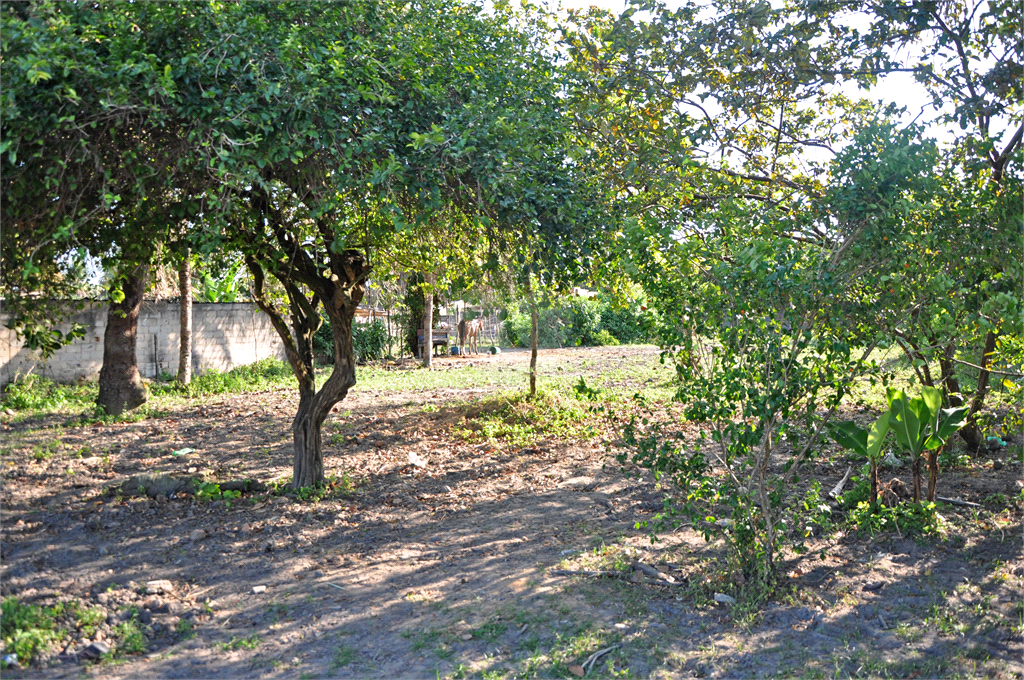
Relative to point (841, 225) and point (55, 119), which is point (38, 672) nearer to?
point (55, 119)

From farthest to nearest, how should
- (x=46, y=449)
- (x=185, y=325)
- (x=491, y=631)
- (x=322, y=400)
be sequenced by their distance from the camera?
(x=185, y=325) < (x=46, y=449) < (x=322, y=400) < (x=491, y=631)

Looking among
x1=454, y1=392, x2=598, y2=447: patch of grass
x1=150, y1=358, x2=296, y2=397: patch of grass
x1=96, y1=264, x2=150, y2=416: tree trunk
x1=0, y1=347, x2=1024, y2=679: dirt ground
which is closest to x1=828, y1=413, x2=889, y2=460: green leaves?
x1=0, y1=347, x2=1024, y2=679: dirt ground

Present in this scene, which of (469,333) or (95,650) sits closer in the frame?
(95,650)

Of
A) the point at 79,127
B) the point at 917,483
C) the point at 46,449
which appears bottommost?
the point at 46,449

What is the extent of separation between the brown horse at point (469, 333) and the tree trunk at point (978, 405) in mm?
15436

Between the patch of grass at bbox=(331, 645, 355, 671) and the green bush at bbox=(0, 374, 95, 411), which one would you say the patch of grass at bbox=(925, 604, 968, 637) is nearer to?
the patch of grass at bbox=(331, 645, 355, 671)

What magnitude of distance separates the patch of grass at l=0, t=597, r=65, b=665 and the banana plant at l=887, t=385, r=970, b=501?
5674mm

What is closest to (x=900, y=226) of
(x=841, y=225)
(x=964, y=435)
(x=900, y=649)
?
(x=841, y=225)

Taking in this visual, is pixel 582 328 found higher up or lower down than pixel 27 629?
higher up

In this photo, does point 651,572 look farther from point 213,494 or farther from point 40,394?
point 40,394

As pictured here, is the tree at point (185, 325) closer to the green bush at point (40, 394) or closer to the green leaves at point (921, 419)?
the green bush at point (40, 394)

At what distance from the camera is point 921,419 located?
5.46 meters

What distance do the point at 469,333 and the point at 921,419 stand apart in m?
18.1

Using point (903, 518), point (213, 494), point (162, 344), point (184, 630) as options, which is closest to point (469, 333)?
point (162, 344)
